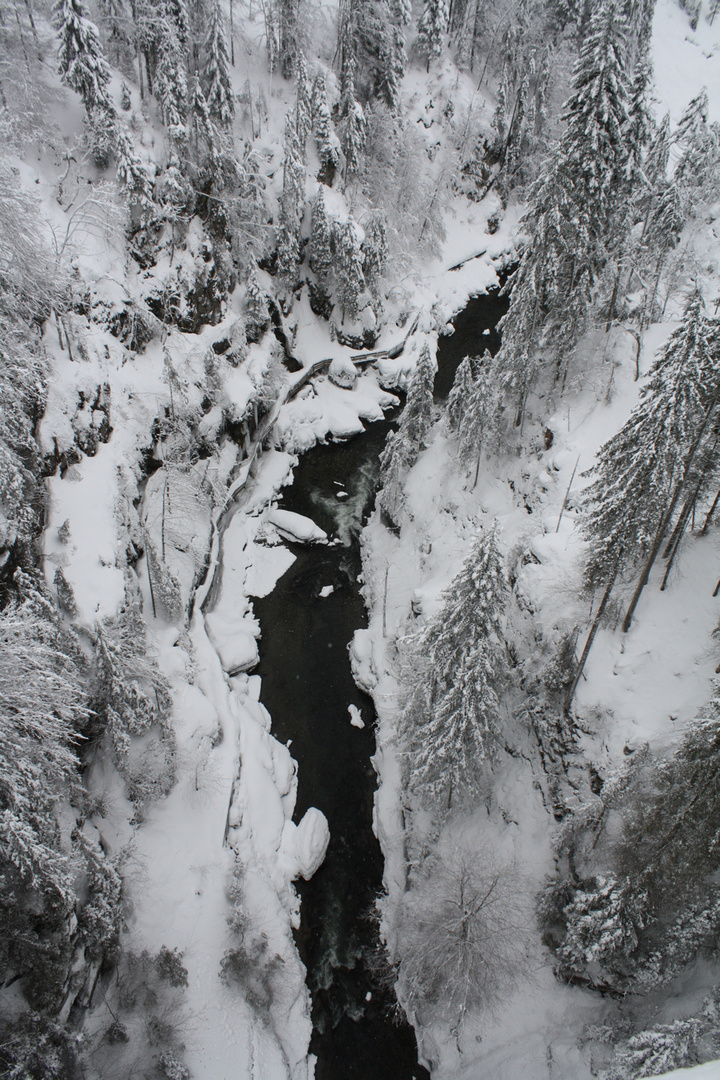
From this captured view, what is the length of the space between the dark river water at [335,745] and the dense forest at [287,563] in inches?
26.4

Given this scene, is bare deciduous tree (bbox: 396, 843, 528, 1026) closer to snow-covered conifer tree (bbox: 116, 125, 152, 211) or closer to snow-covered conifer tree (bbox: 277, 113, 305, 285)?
snow-covered conifer tree (bbox: 116, 125, 152, 211)

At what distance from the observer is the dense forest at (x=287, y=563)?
49.0 feet

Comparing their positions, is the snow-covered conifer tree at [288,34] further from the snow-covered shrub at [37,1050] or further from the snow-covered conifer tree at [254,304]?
the snow-covered shrub at [37,1050]

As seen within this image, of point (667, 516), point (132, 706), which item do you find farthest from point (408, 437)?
point (132, 706)

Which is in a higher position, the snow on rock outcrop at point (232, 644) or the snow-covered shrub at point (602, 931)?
the snow on rock outcrop at point (232, 644)

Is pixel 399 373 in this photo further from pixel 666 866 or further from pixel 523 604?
pixel 666 866

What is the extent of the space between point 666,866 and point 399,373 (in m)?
39.7

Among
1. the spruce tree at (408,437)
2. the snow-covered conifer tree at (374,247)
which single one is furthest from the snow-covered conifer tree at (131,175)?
the spruce tree at (408,437)

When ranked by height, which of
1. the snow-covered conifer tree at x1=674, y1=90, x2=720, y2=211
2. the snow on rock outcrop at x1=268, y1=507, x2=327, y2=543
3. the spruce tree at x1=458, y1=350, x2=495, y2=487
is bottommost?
the snow on rock outcrop at x1=268, y1=507, x2=327, y2=543

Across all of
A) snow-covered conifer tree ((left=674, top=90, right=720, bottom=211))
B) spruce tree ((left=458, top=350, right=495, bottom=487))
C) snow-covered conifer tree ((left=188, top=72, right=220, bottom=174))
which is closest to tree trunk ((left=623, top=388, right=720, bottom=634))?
spruce tree ((left=458, top=350, right=495, bottom=487))

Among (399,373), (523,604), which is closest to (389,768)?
(523,604)

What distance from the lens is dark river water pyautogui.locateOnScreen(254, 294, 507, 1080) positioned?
58.7 feet

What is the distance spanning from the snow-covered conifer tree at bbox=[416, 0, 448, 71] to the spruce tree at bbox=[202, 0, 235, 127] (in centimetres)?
2803

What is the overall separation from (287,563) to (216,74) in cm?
3614
